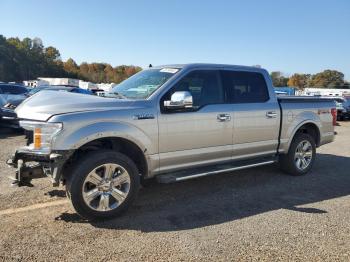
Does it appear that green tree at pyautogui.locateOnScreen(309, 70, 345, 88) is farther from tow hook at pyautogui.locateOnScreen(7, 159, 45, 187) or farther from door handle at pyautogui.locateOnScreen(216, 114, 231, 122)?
tow hook at pyautogui.locateOnScreen(7, 159, 45, 187)

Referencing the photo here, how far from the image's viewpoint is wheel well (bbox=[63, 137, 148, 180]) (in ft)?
15.3

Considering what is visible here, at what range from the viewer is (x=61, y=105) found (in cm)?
448

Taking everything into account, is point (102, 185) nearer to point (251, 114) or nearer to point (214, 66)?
point (214, 66)

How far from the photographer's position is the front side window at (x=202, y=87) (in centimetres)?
540

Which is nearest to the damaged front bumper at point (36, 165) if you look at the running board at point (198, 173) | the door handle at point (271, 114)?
the running board at point (198, 173)

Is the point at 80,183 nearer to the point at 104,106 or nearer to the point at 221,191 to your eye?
the point at 104,106

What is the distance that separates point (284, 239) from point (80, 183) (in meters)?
2.42

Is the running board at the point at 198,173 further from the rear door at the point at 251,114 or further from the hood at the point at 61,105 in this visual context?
the hood at the point at 61,105

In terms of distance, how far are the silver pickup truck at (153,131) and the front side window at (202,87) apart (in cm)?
2

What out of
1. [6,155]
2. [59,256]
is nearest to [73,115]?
[59,256]

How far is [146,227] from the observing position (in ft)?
14.4

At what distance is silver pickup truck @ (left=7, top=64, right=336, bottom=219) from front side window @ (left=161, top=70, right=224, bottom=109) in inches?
0.6

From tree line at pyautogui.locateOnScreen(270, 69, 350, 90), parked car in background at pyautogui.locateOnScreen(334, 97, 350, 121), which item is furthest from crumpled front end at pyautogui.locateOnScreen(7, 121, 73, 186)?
tree line at pyautogui.locateOnScreen(270, 69, 350, 90)

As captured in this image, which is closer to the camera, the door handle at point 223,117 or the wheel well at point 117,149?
the wheel well at point 117,149
